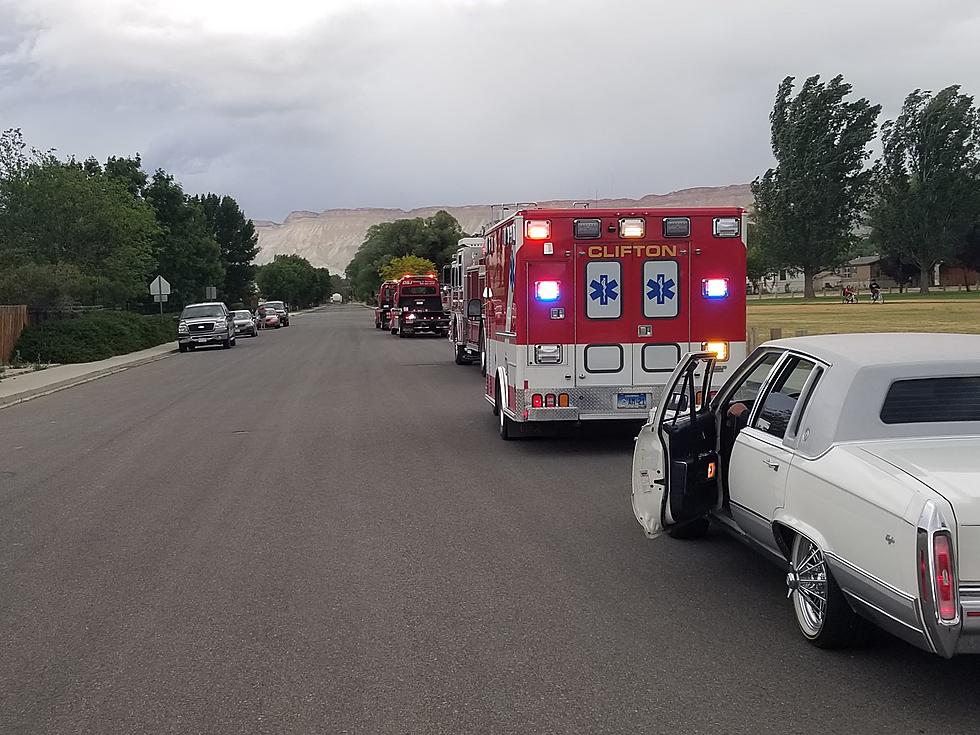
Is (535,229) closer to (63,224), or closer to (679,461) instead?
(679,461)

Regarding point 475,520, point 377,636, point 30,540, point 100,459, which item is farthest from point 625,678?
point 100,459

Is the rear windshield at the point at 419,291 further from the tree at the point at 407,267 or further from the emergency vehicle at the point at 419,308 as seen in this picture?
the tree at the point at 407,267

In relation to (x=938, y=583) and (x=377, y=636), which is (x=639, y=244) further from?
(x=938, y=583)

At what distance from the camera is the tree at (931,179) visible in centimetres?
10200

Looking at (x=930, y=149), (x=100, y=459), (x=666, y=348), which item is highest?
(x=930, y=149)

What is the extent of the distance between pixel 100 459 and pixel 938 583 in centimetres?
1063

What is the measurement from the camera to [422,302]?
4834cm

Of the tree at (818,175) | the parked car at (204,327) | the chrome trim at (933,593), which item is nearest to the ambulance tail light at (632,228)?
the chrome trim at (933,593)

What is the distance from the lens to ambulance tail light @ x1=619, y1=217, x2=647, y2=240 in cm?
1238

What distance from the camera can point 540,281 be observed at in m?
12.3

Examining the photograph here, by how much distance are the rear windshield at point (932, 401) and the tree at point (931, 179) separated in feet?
335

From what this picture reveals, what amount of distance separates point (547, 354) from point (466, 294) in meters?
13.4

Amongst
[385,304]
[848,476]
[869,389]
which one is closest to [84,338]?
[385,304]

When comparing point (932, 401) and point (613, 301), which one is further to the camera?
point (613, 301)
